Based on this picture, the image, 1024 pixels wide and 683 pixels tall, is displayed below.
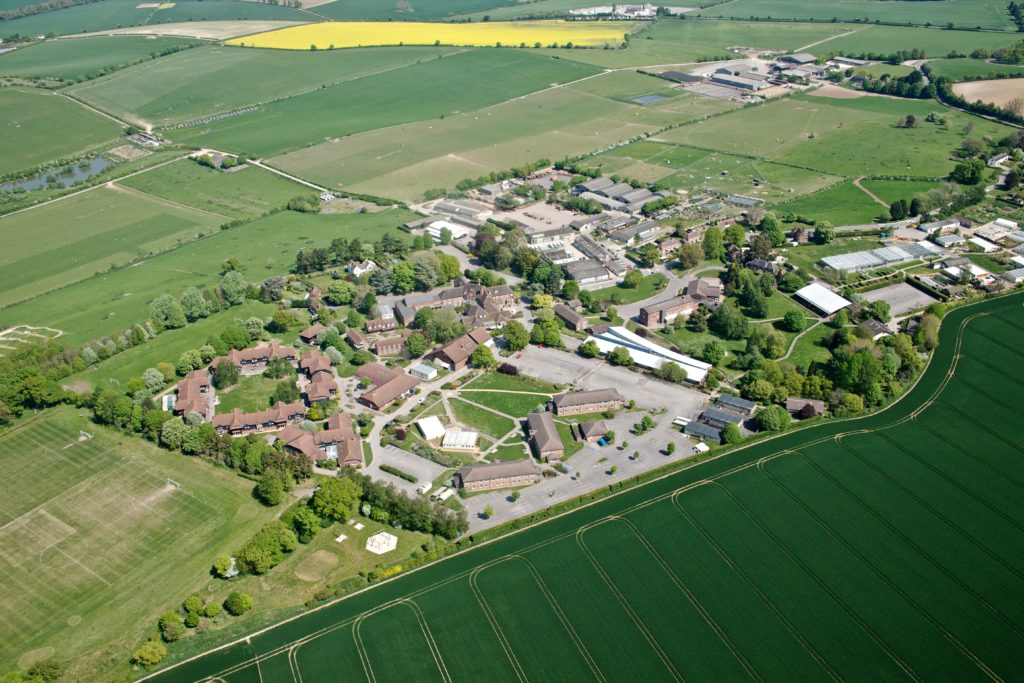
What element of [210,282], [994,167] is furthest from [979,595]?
[994,167]

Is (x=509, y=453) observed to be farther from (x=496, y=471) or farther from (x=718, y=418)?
(x=718, y=418)

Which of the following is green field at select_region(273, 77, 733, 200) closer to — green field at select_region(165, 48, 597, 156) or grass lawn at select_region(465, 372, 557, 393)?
green field at select_region(165, 48, 597, 156)

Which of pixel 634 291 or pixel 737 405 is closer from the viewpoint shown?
pixel 737 405

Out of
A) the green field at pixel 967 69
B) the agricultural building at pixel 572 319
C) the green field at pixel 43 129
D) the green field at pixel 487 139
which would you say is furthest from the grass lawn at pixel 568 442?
the green field at pixel 967 69

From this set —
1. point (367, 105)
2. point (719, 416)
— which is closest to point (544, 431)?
point (719, 416)

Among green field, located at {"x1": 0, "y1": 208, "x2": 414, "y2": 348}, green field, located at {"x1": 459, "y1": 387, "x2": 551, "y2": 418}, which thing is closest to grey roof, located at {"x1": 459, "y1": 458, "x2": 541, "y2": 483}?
green field, located at {"x1": 459, "y1": 387, "x2": 551, "y2": 418}

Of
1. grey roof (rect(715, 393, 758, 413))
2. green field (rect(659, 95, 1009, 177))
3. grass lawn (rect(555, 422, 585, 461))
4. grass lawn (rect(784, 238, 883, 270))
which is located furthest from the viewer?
green field (rect(659, 95, 1009, 177))

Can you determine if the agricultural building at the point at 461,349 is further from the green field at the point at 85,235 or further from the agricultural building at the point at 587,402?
the green field at the point at 85,235
